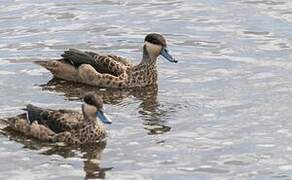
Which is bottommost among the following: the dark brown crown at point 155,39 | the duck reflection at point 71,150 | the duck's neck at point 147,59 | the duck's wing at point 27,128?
the duck reflection at point 71,150

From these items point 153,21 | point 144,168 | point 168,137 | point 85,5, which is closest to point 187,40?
point 153,21

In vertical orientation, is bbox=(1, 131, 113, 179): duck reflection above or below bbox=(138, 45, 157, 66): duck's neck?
below

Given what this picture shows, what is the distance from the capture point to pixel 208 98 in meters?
16.1

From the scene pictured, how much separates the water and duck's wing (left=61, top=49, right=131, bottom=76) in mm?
384

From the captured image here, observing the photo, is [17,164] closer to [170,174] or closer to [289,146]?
[170,174]

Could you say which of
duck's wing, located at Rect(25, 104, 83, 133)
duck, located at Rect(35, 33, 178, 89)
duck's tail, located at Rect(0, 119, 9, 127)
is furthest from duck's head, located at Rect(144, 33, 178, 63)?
duck's tail, located at Rect(0, 119, 9, 127)

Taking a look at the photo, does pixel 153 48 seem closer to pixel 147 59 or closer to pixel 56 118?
pixel 147 59

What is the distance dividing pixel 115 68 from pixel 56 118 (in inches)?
122

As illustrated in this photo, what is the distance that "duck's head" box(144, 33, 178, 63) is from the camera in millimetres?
17391

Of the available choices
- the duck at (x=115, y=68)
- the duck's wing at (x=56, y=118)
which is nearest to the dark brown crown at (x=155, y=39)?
the duck at (x=115, y=68)

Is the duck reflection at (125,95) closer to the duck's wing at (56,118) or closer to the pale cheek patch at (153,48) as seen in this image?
the pale cheek patch at (153,48)

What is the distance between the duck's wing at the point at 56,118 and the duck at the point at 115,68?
2.70 meters

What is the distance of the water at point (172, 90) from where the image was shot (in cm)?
1347

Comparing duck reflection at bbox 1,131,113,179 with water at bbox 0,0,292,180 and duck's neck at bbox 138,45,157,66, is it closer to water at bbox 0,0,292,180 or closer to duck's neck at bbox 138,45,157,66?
water at bbox 0,0,292,180
